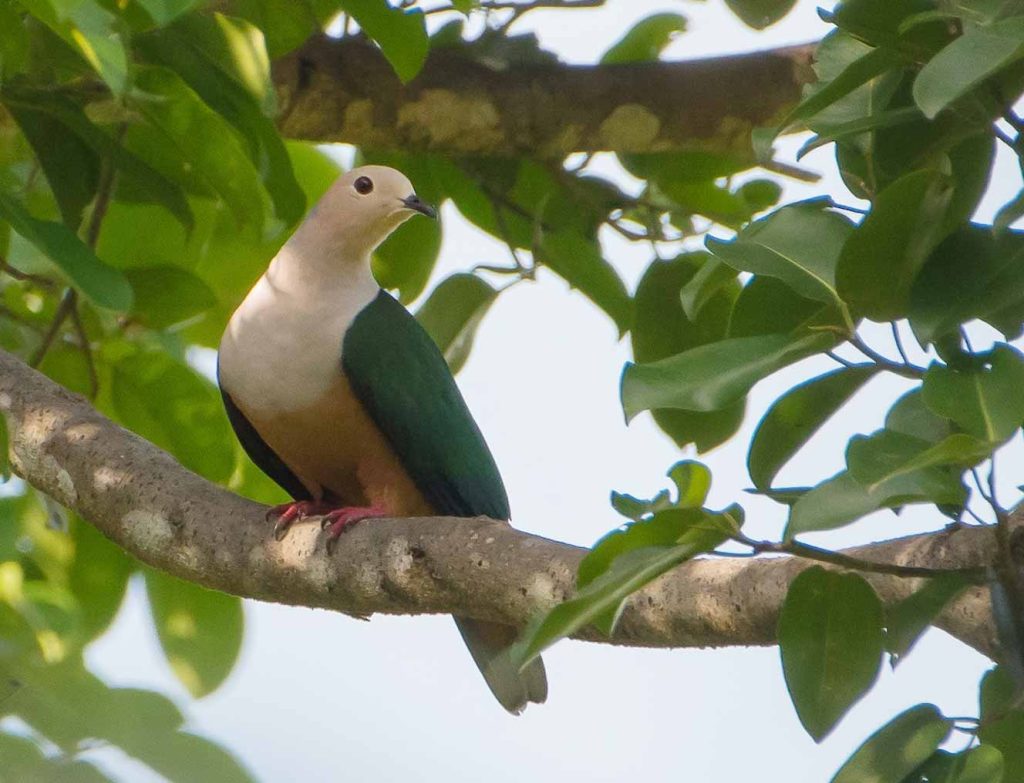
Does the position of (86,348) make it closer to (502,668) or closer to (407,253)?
(407,253)

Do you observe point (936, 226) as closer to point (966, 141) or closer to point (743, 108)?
point (966, 141)

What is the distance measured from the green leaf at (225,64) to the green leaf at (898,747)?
137 centimetres

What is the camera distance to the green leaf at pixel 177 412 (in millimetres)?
3119

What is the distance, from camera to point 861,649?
1569mm

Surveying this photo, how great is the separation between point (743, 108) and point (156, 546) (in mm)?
1828

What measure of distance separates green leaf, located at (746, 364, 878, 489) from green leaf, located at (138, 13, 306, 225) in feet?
3.23

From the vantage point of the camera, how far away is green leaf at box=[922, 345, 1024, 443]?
1.47 meters

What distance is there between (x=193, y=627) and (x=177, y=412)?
45cm

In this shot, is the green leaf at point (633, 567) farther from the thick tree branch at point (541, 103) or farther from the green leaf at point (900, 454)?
the thick tree branch at point (541, 103)

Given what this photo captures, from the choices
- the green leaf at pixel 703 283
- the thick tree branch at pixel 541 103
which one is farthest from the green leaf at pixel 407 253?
the green leaf at pixel 703 283

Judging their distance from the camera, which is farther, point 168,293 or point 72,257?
point 168,293

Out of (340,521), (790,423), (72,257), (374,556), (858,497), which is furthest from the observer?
(340,521)

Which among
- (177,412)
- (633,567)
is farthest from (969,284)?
(177,412)

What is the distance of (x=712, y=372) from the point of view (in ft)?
5.22
